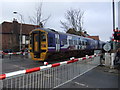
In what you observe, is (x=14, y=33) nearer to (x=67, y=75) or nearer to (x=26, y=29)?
(x=26, y=29)

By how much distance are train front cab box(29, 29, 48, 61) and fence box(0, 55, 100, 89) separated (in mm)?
4742

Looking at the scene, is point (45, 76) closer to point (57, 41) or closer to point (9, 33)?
point (57, 41)

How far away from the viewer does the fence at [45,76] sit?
112 inches

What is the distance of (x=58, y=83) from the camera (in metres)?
4.35

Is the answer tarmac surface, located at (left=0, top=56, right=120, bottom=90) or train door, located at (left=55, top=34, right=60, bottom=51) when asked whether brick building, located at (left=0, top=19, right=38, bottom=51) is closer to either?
train door, located at (left=55, top=34, right=60, bottom=51)

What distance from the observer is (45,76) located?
383 cm

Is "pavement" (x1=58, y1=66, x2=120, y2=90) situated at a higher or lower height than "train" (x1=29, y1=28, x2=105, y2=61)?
lower

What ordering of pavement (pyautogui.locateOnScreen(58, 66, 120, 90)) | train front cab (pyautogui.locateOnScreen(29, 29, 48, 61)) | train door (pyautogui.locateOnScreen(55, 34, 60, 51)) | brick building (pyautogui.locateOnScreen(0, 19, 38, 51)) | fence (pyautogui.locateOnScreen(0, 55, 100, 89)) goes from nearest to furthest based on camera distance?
fence (pyautogui.locateOnScreen(0, 55, 100, 89)) < pavement (pyautogui.locateOnScreen(58, 66, 120, 90)) < train front cab (pyautogui.locateOnScreen(29, 29, 48, 61)) < train door (pyautogui.locateOnScreen(55, 34, 60, 51)) < brick building (pyautogui.locateOnScreen(0, 19, 38, 51))

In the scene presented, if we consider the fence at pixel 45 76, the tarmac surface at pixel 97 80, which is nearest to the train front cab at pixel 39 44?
the tarmac surface at pixel 97 80

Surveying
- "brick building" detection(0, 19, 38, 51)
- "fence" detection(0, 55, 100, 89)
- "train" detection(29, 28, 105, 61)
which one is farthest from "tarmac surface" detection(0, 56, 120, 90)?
"brick building" detection(0, 19, 38, 51)

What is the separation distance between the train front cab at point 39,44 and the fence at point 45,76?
15.6ft

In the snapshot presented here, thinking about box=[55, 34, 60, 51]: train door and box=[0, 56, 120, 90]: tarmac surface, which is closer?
box=[0, 56, 120, 90]: tarmac surface

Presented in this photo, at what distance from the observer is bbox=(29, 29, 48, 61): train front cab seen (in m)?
10.2

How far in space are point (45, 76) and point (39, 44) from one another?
7.03m
